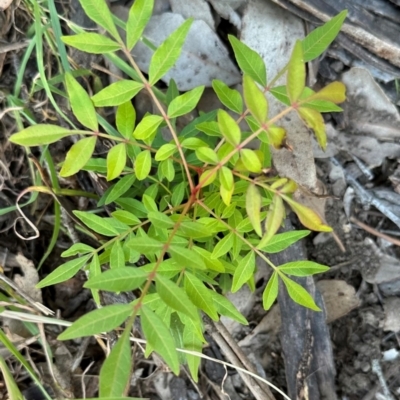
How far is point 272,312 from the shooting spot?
6.33 feet

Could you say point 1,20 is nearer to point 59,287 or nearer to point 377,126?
point 59,287

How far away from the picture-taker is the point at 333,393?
5.92 feet

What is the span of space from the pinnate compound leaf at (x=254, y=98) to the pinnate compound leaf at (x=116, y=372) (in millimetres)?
538

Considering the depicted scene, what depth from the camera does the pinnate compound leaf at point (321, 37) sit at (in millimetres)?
1221

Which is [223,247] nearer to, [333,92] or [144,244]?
[144,244]

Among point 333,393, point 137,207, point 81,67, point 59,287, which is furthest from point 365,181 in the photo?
point 59,287

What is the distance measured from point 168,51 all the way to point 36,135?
377mm

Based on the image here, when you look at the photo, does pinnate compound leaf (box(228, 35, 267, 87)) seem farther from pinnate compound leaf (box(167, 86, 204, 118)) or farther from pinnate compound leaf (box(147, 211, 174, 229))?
pinnate compound leaf (box(147, 211, 174, 229))

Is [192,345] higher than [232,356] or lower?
higher

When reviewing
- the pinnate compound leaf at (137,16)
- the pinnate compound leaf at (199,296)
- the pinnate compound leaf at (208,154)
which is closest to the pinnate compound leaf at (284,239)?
the pinnate compound leaf at (199,296)

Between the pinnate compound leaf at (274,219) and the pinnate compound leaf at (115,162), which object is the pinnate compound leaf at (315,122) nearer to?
the pinnate compound leaf at (274,219)

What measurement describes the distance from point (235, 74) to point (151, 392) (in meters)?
1.29

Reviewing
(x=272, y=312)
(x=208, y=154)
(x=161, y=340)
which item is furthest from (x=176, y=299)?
(x=272, y=312)

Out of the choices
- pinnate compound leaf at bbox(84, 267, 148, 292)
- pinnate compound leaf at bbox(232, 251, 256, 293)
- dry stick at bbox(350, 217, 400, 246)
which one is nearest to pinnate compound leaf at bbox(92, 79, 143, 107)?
pinnate compound leaf at bbox(84, 267, 148, 292)
